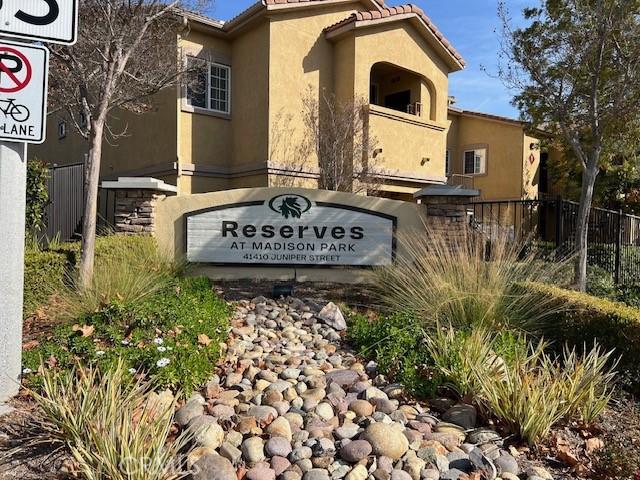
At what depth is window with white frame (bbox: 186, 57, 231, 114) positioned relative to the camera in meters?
13.8

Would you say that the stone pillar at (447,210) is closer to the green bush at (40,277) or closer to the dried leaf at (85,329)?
the green bush at (40,277)

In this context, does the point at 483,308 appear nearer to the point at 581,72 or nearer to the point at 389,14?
the point at 581,72

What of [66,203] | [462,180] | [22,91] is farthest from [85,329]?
[462,180]

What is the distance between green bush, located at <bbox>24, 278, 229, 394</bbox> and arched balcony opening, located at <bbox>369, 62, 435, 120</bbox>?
12.2 m

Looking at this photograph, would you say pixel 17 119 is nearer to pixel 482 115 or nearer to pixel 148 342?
pixel 148 342

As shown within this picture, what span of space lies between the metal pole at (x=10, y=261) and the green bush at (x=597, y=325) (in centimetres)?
497

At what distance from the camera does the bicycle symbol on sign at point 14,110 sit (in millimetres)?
3613

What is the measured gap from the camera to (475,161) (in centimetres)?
2347

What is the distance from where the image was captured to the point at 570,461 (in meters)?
3.51

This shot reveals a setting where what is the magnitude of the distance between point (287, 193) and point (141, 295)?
3877mm

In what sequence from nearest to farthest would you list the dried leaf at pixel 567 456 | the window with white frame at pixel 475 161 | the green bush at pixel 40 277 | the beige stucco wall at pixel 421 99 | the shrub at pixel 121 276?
1. the dried leaf at pixel 567 456
2. the shrub at pixel 121 276
3. the green bush at pixel 40 277
4. the beige stucco wall at pixel 421 99
5. the window with white frame at pixel 475 161

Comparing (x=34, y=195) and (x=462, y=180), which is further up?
(x=462, y=180)

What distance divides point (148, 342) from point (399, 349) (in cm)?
221

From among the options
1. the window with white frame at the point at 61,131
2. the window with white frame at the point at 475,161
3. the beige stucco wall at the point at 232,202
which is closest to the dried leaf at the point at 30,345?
the beige stucco wall at the point at 232,202
